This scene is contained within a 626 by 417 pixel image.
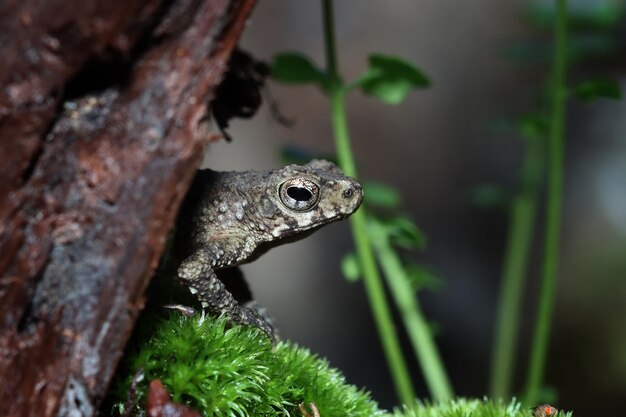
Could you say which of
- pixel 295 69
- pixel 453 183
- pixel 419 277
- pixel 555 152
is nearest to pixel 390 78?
pixel 295 69

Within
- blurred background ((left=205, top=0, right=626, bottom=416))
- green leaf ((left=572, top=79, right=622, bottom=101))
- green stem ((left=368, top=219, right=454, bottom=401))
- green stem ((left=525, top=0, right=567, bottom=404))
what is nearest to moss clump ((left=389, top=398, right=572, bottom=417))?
green stem ((left=525, top=0, right=567, bottom=404))

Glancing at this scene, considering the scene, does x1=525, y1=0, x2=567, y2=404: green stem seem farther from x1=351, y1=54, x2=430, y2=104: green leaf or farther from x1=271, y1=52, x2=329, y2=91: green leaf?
x1=271, y1=52, x2=329, y2=91: green leaf

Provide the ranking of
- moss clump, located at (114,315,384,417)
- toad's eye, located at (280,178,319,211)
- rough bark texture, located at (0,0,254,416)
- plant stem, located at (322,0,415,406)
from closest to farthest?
rough bark texture, located at (0,0,254,416) → moss clump, located at (114,315,384,417) → toad's eye, located at (280,178,319,211) → plant stem, located at (322,0,415,406)

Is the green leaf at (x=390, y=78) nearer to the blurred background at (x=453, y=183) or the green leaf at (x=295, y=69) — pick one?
the green leaf at (x=295, y=69)

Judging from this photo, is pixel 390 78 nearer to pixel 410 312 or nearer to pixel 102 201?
pixel 410 312

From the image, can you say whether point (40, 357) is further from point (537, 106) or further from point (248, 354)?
point (537, 106)

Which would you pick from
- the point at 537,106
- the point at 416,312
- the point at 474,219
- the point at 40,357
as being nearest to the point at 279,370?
the point at 40,357
